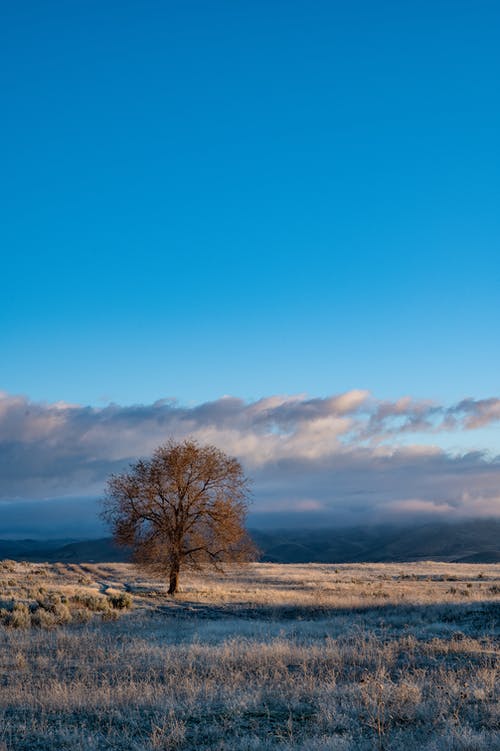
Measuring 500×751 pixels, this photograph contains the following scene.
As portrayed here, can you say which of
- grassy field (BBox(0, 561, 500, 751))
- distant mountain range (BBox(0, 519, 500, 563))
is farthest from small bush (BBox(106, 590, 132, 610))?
distant mountain range (BBox(0, 519, 500, 563))

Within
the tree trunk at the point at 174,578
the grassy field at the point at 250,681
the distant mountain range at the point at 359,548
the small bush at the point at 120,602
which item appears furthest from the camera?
the distant mountain range at the point at 359,548

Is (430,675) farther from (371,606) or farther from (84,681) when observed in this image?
(371,606)

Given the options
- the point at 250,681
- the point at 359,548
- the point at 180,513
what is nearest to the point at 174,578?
the point at 180,513

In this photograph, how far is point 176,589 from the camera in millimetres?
33781

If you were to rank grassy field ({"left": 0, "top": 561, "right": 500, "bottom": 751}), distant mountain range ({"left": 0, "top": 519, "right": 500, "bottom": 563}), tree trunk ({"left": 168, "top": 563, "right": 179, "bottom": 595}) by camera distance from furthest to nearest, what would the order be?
distant mountain range ({"left": 0, "top": 519, "right": 500, "bottom": 563}) < tree trunk ({"left": 168, "top": 563, "right": 179, "bottom": 595}) < grassy field ({"left": 0, "top": 561, "right": 500, "bottom": 751})

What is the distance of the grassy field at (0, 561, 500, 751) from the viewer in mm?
7906

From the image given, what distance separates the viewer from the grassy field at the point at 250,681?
791 cm

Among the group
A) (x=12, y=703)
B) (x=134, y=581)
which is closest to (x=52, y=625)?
(x=12, y=703)

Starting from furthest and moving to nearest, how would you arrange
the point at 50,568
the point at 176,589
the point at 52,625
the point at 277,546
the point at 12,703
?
the point at 277,546
the point at 50,568
the point at 176,589
the point at 52,625
the point at 12,703

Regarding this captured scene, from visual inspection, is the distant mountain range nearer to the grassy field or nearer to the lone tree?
the lone tree

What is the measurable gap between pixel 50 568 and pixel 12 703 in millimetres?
49501

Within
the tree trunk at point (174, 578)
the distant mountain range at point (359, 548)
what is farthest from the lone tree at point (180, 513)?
the distant mountain range at point (359, 548)

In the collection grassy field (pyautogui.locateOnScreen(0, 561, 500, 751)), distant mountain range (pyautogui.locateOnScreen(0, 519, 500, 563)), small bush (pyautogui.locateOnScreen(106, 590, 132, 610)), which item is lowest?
distant mountain range (pyautogui.locateOnScreen(0, 519, 500, 563))

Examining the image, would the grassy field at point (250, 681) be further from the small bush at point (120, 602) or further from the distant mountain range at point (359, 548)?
the distant mountain range at point (359, 548)
